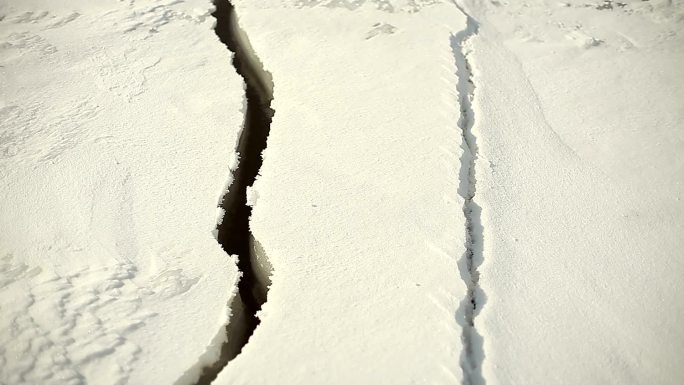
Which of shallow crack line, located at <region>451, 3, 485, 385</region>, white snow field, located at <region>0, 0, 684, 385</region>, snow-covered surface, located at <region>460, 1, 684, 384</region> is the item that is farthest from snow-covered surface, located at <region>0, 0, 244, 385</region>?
snow-covered surface, located at <region>460, 1, 684, 384</region>

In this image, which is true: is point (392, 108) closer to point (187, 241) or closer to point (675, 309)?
point (187, 241)

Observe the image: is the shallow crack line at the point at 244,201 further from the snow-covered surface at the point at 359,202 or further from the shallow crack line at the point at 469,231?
the shallow crack line at the point at 469,231

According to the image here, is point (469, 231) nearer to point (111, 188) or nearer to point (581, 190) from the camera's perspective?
point (581, 190)

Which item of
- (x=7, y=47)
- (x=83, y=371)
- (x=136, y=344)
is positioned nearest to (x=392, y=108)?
(x=136, y=344)

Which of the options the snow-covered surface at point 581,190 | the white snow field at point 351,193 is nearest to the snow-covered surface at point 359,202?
the white snow field at point 351,193

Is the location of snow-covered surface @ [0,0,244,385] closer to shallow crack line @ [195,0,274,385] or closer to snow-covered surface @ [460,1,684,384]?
shallow crack line @ [195,0,274,385]

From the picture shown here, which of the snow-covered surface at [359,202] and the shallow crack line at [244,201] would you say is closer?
the snow-covered surface at [359,202]
